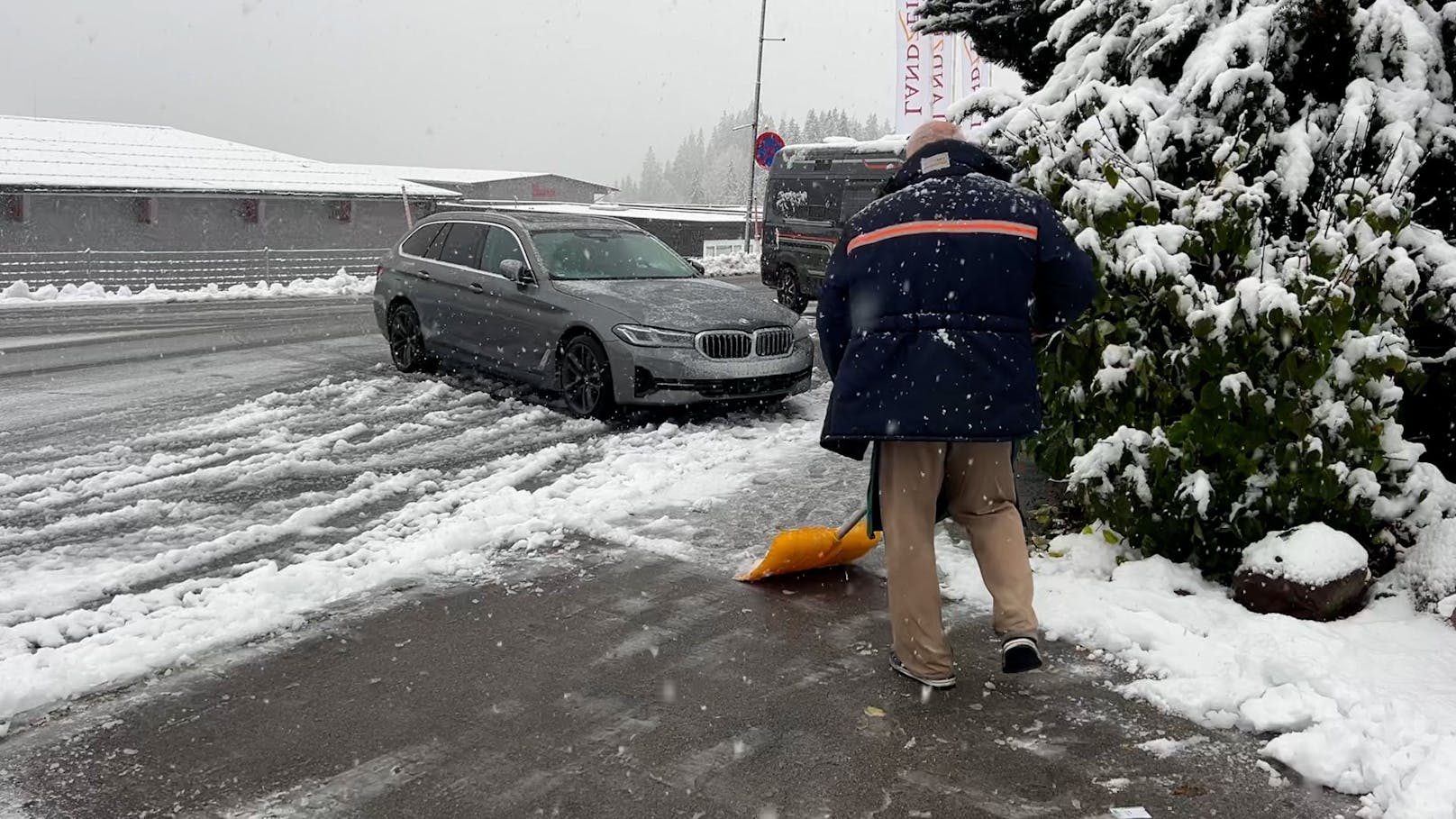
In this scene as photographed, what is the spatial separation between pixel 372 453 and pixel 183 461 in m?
1.14

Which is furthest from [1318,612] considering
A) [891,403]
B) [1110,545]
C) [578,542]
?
[578,542]

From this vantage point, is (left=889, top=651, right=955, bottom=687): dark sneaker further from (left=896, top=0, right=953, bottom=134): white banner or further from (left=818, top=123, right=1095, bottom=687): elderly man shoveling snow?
(left=896, top=0, right=953, bottom=134): white banner

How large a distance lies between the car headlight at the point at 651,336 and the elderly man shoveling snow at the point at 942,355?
15.0 feet

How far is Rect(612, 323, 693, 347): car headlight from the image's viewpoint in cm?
859

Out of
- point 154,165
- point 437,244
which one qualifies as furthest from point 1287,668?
point 154,165

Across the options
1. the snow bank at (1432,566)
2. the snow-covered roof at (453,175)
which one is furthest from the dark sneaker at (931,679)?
the snow-covered roof at (453,175)

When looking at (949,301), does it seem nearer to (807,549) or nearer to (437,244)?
(807,549)

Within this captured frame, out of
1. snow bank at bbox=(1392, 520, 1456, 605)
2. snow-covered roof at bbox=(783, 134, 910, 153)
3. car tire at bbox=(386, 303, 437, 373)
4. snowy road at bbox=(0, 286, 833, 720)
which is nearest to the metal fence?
snow-covered roof at bbox=(783, 134, 910, 153)

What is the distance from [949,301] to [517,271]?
623 centimetres

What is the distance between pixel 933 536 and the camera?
3.98 metres

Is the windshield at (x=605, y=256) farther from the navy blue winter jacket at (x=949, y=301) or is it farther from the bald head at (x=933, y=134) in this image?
the navy blue winter jacket at (x=949, y=301)

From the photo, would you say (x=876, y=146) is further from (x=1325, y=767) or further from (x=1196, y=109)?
(x=1325, y=767)

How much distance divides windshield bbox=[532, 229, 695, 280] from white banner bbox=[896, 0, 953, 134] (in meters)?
12.7

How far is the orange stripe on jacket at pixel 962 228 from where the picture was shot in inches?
147
